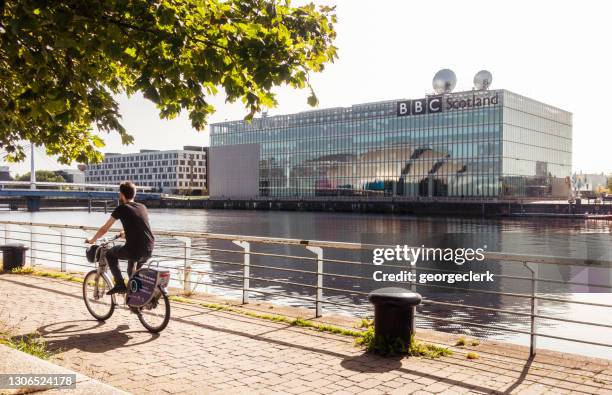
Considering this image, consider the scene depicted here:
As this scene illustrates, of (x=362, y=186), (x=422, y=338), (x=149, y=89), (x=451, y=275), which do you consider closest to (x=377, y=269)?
(x=451, y=275)

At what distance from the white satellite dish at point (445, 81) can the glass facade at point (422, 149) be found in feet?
14.3

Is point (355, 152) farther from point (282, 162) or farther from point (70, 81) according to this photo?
point (70, 81)

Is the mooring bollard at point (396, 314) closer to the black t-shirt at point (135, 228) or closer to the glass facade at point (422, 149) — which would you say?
the black t-shirt at point (135, 228)

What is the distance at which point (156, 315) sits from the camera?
305 inches

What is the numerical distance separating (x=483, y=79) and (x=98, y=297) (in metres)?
103

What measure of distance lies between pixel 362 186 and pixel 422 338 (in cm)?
10490

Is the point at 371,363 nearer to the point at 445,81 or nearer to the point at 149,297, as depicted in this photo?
the point at 149,297

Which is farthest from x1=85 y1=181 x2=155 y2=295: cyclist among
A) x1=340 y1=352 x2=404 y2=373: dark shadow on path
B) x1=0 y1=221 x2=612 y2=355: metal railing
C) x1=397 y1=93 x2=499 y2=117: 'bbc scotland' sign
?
x1=397 y1=93 x2=499 y2=117: 'bbc scotland' sign

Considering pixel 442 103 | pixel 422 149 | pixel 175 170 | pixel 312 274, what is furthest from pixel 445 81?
pixel 175 170

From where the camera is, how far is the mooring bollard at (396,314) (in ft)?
21.9

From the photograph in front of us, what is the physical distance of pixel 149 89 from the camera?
6.69 meters

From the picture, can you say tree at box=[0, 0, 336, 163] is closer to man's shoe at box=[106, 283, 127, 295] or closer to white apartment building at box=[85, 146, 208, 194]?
man's shoe at box=[106, 283, 127, 295]

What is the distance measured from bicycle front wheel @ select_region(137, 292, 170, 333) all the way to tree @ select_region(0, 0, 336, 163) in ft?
9.03

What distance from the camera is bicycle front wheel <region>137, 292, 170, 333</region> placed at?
7.68 metres
